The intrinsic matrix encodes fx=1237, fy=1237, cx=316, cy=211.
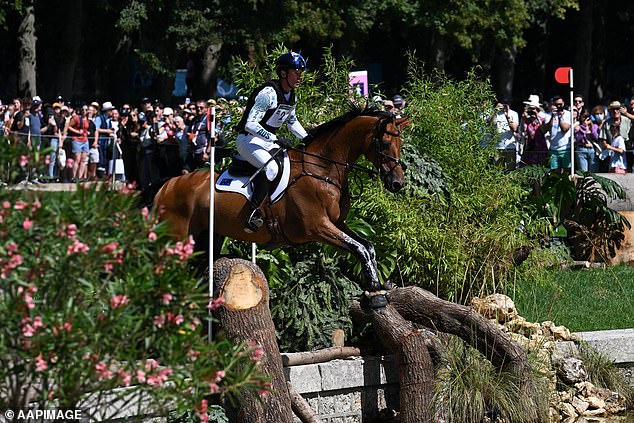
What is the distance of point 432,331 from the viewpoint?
1048 cm

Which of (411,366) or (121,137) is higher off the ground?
(121,137)

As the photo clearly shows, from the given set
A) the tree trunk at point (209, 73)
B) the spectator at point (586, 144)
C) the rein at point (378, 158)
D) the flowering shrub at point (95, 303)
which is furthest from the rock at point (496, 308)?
the tree trunk at point (209, 73)

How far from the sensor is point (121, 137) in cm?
2514

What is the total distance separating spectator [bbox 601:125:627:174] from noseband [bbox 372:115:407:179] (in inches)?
448

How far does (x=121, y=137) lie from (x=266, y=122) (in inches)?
579

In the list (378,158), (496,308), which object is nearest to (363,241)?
(378,158)

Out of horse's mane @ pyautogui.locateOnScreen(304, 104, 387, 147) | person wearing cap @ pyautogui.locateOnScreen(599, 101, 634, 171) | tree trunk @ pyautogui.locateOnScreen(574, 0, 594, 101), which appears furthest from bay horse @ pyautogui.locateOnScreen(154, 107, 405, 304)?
tree trunk @ pyautogui.locateOnScreen(574, 0, 594, 101)

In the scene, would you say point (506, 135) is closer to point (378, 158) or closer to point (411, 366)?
point (378, 158)

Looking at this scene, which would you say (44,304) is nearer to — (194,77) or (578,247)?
(578,247)

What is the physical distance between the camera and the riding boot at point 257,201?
425 inches

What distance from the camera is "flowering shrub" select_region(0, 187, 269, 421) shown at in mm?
5484

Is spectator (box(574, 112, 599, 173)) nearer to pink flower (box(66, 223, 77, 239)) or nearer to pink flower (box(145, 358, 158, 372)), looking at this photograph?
pink flower (box(145, 358, 158, 372))

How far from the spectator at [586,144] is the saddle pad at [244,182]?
435 inches

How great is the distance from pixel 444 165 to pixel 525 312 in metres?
1.81
